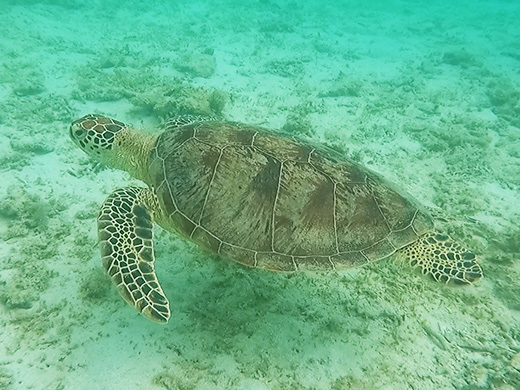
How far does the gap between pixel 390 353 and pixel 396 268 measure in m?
1.09

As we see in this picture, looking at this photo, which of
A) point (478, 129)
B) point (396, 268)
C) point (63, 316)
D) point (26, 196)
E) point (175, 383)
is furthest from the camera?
point (478, 129)

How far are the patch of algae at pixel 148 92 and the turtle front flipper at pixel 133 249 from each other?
11.8 ft

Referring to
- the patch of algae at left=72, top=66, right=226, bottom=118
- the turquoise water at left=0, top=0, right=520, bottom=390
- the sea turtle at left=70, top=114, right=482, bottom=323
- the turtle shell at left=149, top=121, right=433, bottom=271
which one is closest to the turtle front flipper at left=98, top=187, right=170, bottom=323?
the sea turtle at left=70, top=114, right=482, bottom=323

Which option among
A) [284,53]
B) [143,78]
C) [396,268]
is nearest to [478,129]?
[396,268]

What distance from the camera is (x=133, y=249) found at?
314 centimetres

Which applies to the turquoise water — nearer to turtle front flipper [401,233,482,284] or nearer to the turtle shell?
turtle front flipper [401,233,482,284]

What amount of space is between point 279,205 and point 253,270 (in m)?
1.17

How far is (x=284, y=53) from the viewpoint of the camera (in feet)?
41.5

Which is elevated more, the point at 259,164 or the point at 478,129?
the point at 259,164

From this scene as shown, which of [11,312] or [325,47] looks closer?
[11,312]

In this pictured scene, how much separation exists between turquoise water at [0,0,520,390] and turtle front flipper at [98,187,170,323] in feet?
2.28

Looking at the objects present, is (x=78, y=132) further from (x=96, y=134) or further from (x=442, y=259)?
(x=442, y=259)

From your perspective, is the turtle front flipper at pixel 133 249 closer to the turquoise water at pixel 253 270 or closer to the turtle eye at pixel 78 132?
the turquoise water at pixel 253 270

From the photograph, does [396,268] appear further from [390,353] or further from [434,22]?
[434,22]
